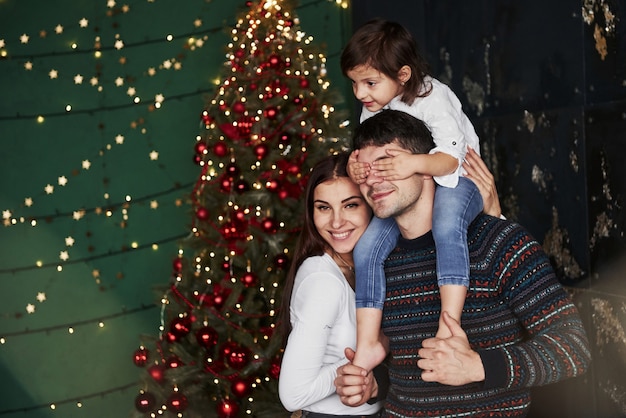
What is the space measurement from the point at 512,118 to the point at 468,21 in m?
0.82

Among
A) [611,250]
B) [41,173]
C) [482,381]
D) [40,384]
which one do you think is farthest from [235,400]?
[482,381]

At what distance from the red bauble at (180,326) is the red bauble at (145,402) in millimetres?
340

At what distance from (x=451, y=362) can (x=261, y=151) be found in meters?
2.57

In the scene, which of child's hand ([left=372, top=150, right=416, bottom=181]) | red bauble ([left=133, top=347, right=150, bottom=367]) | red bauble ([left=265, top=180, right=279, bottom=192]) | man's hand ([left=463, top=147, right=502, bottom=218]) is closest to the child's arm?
child's hand ([left=372, top=150, right=416, bottom=181])

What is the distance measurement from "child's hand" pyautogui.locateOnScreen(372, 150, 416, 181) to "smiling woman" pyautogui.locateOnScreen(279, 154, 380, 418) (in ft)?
1.49

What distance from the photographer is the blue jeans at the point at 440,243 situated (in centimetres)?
236

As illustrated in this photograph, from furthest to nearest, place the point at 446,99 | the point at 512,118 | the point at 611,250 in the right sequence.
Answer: the point at 512,118, the point at 611,250, the point at 446,99

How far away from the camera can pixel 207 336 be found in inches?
178

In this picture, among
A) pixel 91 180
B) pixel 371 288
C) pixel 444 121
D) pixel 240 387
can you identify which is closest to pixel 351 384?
pixel 371 288

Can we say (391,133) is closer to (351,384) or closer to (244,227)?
(351,384)

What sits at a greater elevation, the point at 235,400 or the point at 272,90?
the point at 272,90

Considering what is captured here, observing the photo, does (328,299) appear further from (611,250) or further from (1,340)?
(1,340)

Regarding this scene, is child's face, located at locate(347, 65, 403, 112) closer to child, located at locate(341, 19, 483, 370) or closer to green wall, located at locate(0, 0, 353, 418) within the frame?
child, located at locate(341, 19, 483, 370)

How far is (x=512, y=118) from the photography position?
3916 mm
